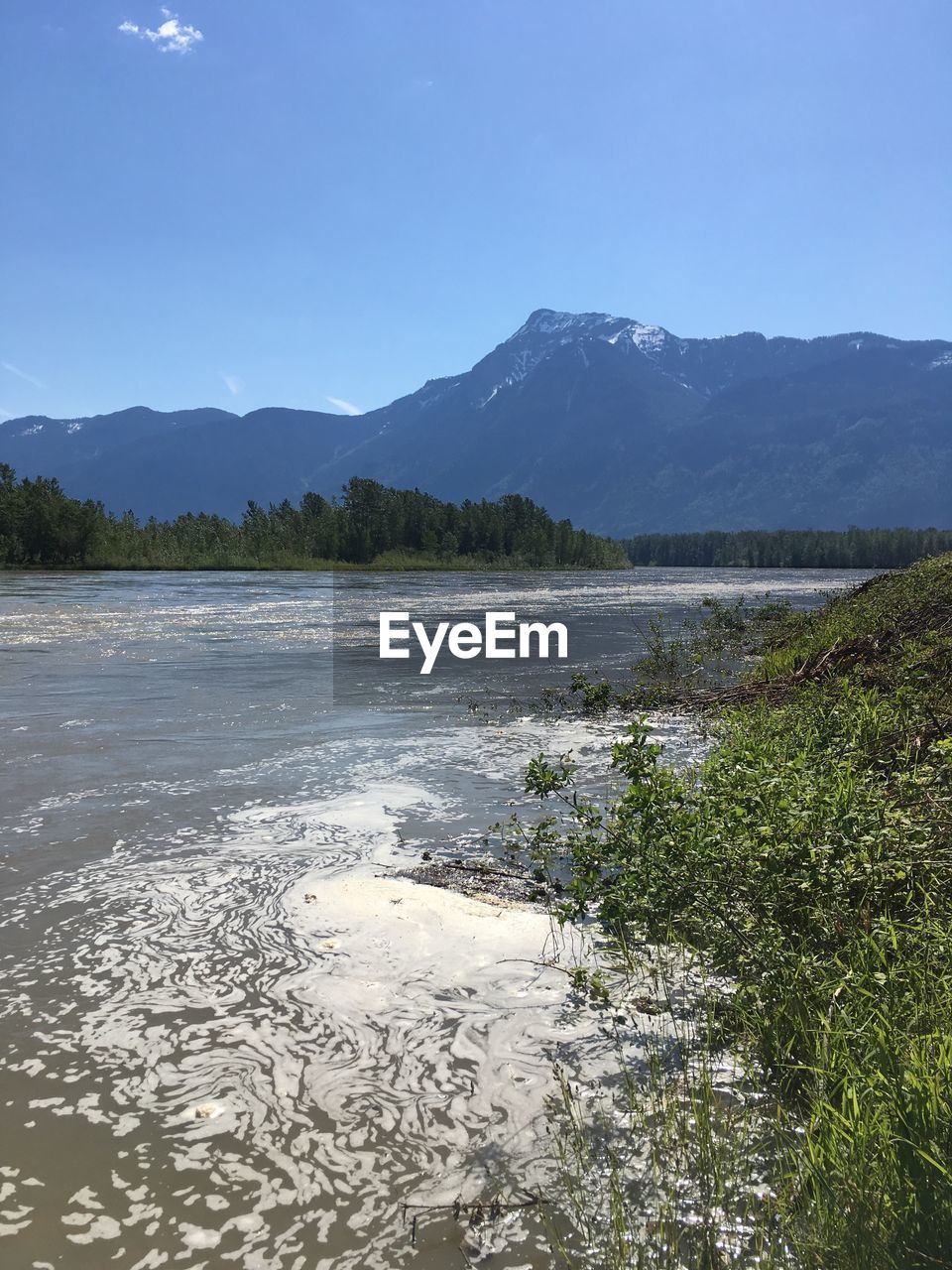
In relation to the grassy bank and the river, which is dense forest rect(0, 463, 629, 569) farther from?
the grassy bank

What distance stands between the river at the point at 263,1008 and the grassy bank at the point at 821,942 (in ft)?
2.65

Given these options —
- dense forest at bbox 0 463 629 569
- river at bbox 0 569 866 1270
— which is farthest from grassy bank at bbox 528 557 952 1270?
dense forest at bbox 0 463 629 569

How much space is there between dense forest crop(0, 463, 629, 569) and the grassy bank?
361 feet

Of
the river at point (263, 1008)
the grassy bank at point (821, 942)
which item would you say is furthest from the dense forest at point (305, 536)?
the grassy bank at point (821, 942)

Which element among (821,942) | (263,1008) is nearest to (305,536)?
(263,1008)

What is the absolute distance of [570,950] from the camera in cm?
555

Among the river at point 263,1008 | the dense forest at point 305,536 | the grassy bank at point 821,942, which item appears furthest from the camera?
the dense forest at point 305,536

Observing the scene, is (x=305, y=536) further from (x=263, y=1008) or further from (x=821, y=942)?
(x=821, y=942)

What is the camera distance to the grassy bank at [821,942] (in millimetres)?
2828

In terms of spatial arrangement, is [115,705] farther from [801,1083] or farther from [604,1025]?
[801,1083]

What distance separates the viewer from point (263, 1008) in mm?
4723

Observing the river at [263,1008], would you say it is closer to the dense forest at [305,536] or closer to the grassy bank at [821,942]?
the grassy bank at [821,942]

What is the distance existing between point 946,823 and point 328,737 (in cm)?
892

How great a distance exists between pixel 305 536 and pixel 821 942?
135584mm
